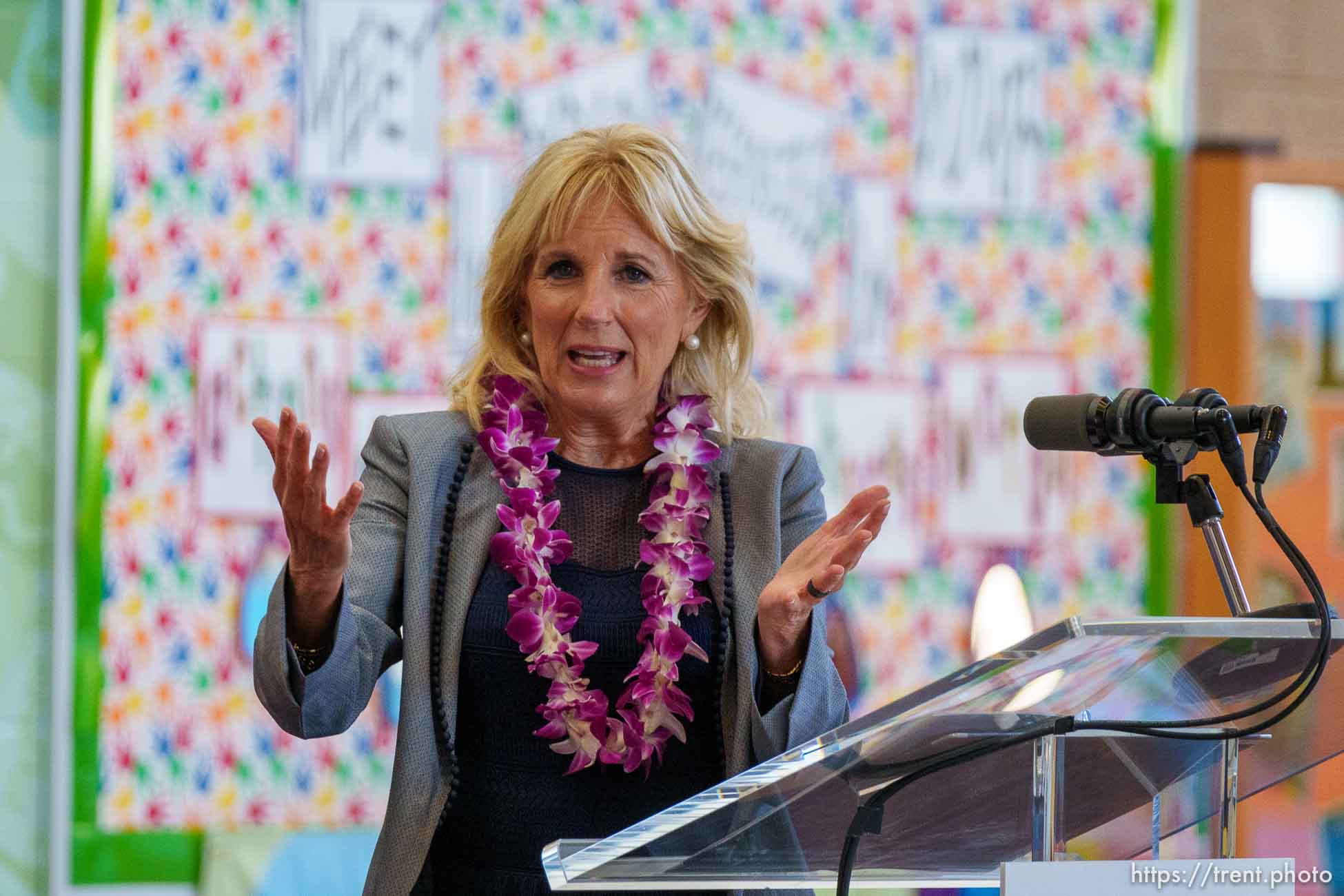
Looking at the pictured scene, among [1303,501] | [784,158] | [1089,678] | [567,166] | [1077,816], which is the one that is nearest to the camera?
[1089,678]

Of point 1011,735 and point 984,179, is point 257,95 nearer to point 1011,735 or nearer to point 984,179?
point 984,179

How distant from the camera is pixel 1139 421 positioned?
3.95ft

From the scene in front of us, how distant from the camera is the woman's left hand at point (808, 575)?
4.57ft

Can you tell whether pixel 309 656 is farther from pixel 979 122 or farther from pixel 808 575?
pixel 979 122

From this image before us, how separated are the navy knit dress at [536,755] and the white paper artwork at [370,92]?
1.62 metres

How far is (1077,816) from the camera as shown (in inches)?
48.8

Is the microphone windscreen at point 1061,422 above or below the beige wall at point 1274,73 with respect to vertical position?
below

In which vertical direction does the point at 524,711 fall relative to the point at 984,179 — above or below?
below

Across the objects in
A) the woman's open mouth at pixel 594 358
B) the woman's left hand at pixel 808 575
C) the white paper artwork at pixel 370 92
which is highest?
the white paper artwork at pixel 370 92

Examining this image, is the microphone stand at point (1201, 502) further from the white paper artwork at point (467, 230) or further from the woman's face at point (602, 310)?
the white paper artwork at point (467, 230)

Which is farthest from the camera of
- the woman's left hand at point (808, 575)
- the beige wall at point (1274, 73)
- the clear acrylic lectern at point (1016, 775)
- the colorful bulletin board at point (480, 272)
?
the beige wall at point (1274, 73)

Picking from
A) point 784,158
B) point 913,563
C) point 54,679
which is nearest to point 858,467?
point 913,563

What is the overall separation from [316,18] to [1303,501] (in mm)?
2494

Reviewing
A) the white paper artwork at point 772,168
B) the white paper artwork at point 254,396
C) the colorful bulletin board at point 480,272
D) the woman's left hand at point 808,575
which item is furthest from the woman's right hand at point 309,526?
the white paper artwork at point 772,168
